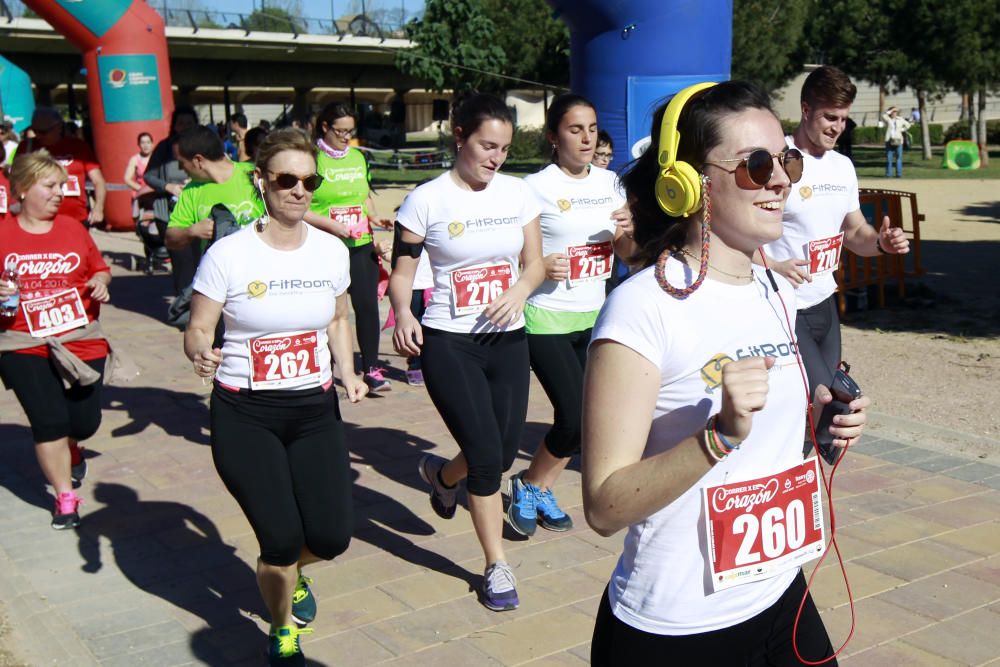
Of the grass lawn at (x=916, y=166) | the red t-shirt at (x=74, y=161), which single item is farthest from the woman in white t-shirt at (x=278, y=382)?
the grass lawn at (x=916, y=166)

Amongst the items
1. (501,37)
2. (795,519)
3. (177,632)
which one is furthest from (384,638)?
(501,37)

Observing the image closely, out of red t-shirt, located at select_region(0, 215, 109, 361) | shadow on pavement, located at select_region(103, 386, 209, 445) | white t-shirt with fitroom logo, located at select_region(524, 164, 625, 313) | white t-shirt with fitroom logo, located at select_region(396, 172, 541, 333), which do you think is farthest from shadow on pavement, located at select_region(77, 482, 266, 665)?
white t-shirt with fitroom logo, located at select_region(524, 164, 625, 313)

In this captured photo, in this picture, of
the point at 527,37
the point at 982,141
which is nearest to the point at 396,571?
the point at 982,141

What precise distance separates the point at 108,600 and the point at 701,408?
356 centimetres

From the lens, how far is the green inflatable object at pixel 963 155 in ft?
102

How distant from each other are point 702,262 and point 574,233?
130 inches

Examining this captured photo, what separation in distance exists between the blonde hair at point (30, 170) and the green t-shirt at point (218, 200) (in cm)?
81

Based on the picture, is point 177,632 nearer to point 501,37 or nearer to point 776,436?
point 776,436

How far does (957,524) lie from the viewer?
17.8 feet

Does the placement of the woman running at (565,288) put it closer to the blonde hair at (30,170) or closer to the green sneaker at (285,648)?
the green sneaker at (285,648)

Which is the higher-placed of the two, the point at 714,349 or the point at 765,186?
the point at 765,186

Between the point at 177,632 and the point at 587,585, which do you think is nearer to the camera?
the point at 177,632

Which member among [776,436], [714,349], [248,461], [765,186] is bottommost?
[248,461]

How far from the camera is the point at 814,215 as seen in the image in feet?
16.8
